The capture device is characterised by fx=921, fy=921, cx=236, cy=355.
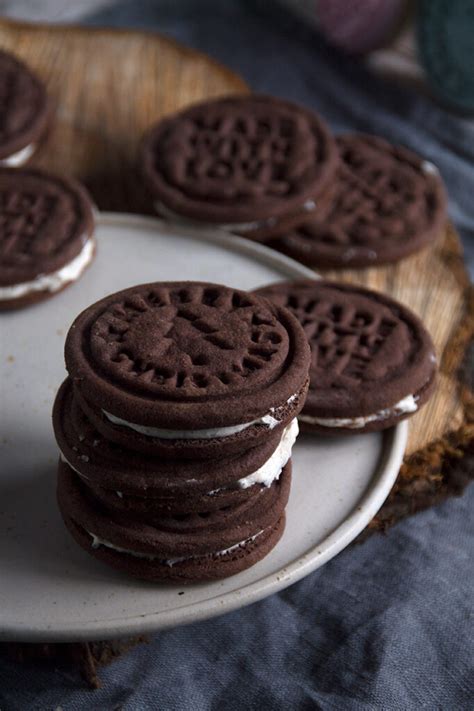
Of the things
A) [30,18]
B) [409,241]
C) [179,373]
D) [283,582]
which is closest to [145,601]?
[283,582]

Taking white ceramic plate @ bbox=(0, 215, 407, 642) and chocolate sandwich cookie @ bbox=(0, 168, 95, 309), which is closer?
white ceramic plate @ bbox=(0, 215, 407, 642)

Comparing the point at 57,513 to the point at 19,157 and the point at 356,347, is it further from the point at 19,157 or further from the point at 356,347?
the point at 19,157

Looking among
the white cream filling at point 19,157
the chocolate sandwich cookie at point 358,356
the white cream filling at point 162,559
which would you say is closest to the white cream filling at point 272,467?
the white cream filling at point 162,559

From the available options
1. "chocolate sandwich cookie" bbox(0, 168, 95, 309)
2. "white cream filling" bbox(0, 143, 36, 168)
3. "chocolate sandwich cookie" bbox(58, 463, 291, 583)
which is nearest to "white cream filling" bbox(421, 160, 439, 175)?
"chocolate sandwich cookie" bbox(0, 168, 95, 309)

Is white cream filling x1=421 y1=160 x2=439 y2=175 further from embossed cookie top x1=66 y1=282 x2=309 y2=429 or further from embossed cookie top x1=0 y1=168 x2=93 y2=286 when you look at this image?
embossed cookie top x1=66 y1=282 x2=309 y2=429

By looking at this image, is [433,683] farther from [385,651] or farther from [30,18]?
[30,18]
